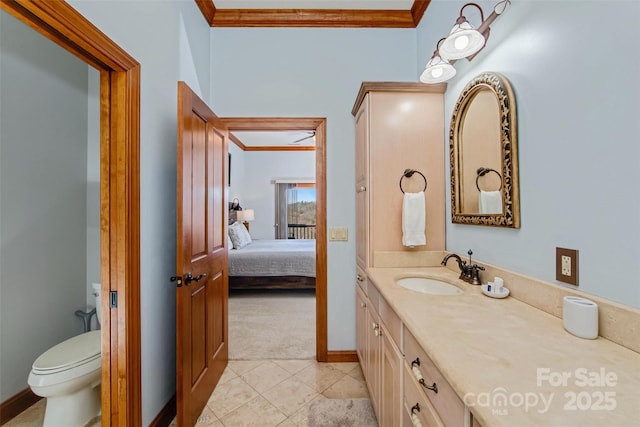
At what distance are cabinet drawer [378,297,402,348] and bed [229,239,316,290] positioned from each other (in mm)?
2624

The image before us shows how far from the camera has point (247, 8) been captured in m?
2.27

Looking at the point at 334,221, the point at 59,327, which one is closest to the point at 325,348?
the point at 334,221

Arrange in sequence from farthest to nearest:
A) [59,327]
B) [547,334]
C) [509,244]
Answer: [59,327] → [509,244] → [547,334]

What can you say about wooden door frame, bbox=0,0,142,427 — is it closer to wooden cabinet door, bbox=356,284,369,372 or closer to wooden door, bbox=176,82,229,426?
wooden door, bbox=176,82,229,426

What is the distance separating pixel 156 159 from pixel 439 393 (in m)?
1.76

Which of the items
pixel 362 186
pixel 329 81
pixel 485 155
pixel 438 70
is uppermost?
pixel 329 81

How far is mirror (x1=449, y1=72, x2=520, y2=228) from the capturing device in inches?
48.5

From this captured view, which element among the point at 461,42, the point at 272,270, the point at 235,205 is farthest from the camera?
the point at 235,205

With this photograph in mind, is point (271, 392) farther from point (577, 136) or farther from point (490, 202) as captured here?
point (577, 136)

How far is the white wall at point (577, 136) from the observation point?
0.79 m

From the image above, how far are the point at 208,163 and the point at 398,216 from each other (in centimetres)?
140

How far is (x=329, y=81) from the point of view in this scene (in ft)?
7.67

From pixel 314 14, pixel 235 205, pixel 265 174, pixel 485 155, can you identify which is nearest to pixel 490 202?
pixel 485 155

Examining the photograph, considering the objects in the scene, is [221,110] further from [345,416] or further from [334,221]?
[345,416]
